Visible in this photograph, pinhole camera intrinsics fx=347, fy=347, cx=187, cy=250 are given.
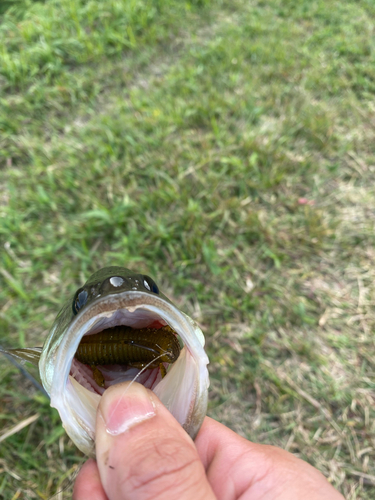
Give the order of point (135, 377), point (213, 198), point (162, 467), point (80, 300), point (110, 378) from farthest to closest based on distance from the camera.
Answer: point (213, 198) → point (110, 378) → point (80, 300) → point (135, 377) → point (162, 467)

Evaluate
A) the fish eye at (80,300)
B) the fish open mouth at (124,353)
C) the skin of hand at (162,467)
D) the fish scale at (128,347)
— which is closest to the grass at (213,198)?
the skin of hand at (162,467)

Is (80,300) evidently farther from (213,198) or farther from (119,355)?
(213,198)

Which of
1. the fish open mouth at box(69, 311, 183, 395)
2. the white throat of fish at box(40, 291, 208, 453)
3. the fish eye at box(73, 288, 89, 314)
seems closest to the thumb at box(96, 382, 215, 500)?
the white throat of fish at box(40, 291, 208, 453)

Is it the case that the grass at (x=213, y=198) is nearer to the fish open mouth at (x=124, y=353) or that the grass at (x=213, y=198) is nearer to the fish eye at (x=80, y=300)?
the fish open mouth at (x=124, y=353)

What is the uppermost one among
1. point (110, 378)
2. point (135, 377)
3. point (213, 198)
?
point (135, 377)

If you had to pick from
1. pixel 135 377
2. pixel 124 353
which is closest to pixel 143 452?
pixel 135 377

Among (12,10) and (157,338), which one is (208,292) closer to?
(157,338)

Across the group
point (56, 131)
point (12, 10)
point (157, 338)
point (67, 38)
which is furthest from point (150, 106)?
point (157, 338)
